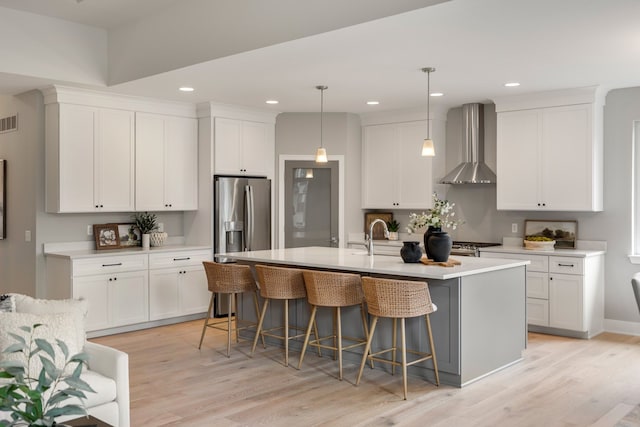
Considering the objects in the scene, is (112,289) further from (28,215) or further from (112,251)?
(28,215)

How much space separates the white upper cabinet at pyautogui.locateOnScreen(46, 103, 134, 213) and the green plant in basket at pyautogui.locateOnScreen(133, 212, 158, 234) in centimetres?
34

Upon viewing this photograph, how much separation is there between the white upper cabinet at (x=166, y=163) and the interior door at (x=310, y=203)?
125 centimetres

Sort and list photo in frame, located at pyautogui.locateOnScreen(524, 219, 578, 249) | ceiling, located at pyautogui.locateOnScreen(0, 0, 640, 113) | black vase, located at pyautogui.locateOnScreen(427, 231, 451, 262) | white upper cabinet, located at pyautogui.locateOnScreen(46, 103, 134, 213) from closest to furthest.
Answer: ceiling, located at pyautogui.locateOnScreen(0, 0, 640, 113), black vase, located at pyautogui.locateOnScreen(427, 231, 451, 262), white upper cabinet, located at pyautogui.locateOnScreen(46, 103, 134, 213), photo in frame, located at pyautogui.locateOnScreen(524, 219, 578, 249)

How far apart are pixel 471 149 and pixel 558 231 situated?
1357 millimetres

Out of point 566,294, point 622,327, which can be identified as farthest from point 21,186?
point 622,327

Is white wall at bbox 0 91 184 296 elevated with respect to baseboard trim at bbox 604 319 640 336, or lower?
elevated

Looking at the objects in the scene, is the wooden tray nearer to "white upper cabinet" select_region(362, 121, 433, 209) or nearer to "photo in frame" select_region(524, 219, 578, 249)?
"photo in frame" select_region(524, 219, 578, 249)

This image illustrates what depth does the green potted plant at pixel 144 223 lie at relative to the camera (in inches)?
271

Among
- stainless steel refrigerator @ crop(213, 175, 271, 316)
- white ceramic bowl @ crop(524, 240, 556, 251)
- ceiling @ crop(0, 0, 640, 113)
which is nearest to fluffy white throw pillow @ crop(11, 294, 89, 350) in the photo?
ceiling @ crop(0, 0, 640, 113)

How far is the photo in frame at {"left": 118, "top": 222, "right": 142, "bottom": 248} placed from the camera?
22.8 feet

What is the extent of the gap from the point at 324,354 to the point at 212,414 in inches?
62.1

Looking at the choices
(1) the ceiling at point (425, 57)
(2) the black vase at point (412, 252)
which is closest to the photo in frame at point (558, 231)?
(1) the ceiling at point (425, 57)

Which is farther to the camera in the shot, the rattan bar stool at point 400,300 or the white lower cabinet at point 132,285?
the white lower cabinet at point 132,285

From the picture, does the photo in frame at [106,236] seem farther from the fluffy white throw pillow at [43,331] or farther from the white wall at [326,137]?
the fluffy white throw pillow at [43,331]
